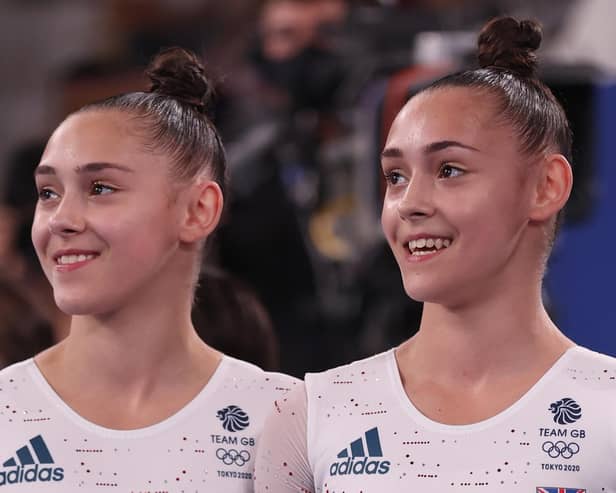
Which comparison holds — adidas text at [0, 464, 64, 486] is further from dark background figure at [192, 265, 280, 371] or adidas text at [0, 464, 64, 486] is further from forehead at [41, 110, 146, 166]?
dark background figure at [192, 265, 280, 371]

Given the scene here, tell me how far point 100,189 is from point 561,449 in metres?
0.87

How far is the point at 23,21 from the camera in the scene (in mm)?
7785

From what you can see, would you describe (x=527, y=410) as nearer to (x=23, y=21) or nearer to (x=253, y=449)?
(x=253, y=449)

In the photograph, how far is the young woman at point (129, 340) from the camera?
215 centimetres

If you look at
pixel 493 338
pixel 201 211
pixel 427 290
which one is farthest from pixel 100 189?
pixel 493 338

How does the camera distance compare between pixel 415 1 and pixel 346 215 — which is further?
pixel 415 1

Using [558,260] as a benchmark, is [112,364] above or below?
below

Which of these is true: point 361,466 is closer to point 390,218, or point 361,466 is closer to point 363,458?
point 363,458

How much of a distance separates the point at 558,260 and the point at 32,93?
4.61m

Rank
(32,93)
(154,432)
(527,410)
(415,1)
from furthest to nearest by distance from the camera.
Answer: (32,93)
(415,1)
(154,432)
(527,410)

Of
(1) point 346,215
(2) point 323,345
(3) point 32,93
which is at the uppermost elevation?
(3) point 32,93

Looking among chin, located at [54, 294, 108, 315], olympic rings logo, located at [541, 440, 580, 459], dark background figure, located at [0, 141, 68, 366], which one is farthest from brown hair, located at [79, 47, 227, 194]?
dark background figure, located at [0, 141, 68, 366]

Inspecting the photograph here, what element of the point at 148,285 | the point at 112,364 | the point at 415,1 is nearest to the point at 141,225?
the point at 148,285

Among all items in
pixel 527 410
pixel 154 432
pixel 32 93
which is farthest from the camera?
pixel 32 93
